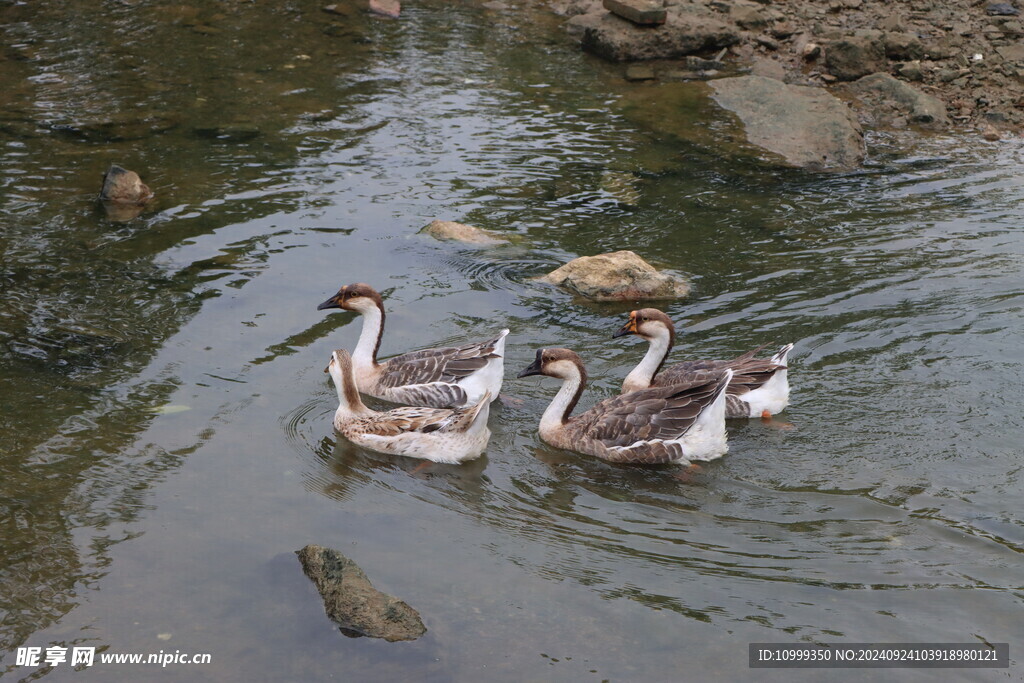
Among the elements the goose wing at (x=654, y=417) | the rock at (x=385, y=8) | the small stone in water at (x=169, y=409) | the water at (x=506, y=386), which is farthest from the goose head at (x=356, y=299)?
the rock at (x=385, y=8)

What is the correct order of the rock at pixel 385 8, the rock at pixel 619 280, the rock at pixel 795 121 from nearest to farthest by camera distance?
the rock at pixel 619 280 → the rock at pixel 795 121 → the rock at pixel 385 8

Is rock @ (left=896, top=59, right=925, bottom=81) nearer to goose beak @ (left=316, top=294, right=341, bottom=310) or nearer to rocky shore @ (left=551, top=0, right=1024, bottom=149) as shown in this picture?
rocky shore @ (left=551, top=0, right=1024, bottom=149)

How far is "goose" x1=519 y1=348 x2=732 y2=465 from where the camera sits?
27.7 ft

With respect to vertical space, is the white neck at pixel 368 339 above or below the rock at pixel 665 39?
below

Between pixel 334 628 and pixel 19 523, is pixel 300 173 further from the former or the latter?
pixel 334 628

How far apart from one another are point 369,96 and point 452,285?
7.08 metres

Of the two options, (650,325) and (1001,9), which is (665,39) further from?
(650,325)

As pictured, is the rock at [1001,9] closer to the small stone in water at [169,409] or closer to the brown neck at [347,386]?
the brown neck at [347,386]

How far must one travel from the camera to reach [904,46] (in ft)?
58.6

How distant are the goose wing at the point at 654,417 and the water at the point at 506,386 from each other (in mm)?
310

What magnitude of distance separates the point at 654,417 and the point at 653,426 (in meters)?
0.09

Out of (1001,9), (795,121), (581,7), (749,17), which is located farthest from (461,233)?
(1001,9)

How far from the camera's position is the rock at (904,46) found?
58.6 feet

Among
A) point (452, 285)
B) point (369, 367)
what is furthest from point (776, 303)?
point (369, 367)
